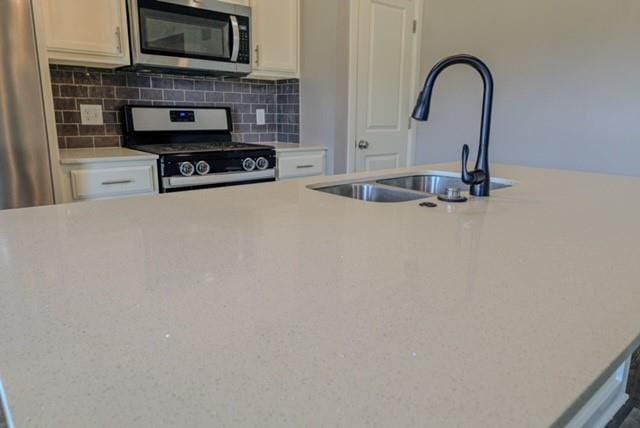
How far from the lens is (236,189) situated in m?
1.39

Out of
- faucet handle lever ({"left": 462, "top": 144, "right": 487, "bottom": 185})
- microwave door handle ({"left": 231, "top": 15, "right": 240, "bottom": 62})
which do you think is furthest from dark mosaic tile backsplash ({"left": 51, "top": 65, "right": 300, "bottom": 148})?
faucet handle lever ({"left": 462, "top": 144, "right": 487, "bottom": 185})

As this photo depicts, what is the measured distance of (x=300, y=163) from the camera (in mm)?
3148

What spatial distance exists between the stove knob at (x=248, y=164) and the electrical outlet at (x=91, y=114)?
3.10 feet

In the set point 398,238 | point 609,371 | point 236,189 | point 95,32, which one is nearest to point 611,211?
point 398,238

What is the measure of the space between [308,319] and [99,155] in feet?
7.46

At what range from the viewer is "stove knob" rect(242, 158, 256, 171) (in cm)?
277

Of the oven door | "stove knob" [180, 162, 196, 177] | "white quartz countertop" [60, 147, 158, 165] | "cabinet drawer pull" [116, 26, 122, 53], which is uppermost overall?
"cabinet drawer pull" [116, 26, 122, 53]

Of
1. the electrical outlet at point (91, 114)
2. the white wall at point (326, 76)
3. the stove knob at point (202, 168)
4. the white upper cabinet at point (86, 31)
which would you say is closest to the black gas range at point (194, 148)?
the stove knob at point (202, 168)

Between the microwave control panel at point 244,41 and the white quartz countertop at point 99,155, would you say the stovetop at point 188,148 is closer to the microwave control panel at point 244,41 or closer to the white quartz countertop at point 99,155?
the white quartz countertop at point 99,155

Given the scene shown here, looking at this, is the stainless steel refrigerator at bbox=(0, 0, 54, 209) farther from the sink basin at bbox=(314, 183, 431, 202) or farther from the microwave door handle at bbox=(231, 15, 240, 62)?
the sink basin at bbox=(314, 183, 431, 202)

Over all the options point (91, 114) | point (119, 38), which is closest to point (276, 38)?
point (119, 38)

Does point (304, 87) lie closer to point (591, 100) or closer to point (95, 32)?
point (95, 32)

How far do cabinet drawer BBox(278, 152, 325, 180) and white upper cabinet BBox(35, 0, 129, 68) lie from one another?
1149 millimetres

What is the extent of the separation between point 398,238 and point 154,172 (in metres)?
1.95
